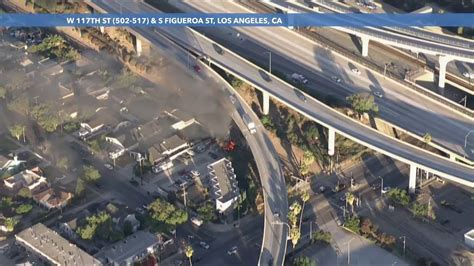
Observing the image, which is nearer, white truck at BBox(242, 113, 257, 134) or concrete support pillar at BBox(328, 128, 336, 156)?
concrete support pillar at BBox(328, 128, 336, 156)

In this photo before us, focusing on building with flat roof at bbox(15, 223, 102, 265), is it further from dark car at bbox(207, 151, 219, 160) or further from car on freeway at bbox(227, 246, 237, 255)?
dark car at bbox(207, 151, 219, 160)

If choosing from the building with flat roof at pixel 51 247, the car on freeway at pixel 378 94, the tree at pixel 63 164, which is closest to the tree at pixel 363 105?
the car on freeway at pixel 378 94

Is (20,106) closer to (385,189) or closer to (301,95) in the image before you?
(301,95)

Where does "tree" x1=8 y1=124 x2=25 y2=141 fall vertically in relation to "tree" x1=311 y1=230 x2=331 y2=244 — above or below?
above

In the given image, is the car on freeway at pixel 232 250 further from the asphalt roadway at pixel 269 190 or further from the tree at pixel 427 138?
the tree at pixel 427 138

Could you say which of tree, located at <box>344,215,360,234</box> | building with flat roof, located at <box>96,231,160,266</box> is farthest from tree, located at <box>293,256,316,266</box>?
building with flat roof, located at <box>96,231,160,266</box>

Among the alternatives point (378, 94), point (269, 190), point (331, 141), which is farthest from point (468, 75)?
point (269, 190)
